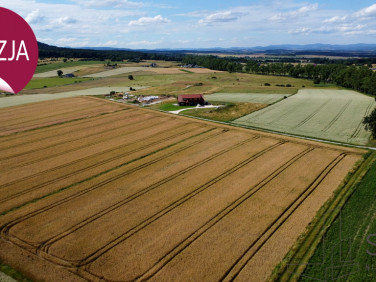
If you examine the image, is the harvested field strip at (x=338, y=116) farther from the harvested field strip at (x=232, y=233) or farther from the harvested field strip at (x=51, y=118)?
the harvested field strip at (x=51, y=118)

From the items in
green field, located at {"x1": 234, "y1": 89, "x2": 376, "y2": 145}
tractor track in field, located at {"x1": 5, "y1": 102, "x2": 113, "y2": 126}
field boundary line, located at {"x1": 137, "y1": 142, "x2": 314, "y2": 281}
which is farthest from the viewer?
tractor track in field, located at {"x1": 5, "y1": 102, "x2": 113, "y2": 126}

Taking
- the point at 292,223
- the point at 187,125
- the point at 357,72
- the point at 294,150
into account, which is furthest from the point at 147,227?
the point at 357,72

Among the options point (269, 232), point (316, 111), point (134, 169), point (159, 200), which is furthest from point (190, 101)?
point (269, 232)

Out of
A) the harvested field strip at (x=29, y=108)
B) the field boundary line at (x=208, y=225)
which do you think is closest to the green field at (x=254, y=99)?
the harvested field strip at (x=29, y=108)

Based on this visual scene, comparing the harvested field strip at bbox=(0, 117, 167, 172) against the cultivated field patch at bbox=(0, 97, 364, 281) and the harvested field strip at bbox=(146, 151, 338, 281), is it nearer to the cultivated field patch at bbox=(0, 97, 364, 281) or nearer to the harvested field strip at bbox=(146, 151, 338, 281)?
the cultivated field patch at bbox=(0, 97, 364, 281)

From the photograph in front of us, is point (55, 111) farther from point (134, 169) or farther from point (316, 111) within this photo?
point (316, 111)

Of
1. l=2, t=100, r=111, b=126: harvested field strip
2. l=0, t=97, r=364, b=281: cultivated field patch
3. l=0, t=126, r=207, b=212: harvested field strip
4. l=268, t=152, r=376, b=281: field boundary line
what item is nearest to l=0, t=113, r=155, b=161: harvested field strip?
l=0, t=97, r=364, b=281: cultivated field patch
